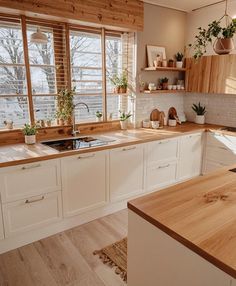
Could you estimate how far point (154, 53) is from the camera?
362 cm

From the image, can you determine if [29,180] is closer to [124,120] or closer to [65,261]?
[65,261]

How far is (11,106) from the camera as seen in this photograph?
110 inches

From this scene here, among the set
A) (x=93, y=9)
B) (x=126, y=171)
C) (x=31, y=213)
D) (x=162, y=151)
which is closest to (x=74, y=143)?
(x=126, y=171)

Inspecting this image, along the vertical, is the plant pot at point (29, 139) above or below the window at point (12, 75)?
below

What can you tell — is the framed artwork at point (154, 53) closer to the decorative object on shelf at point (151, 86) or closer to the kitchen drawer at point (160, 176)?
the decorative object on shelf at point (151, 86)

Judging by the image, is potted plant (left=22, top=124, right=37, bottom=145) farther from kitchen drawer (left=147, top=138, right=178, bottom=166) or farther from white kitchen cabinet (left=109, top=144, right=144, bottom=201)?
kitchen drawer (left=147, top=138, right=178, bottom=166)

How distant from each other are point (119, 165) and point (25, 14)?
6.49 feet

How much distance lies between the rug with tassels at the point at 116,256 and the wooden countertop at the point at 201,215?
1036 millimetres

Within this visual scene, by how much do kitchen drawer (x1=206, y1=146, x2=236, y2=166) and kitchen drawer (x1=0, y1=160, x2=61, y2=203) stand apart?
93.8 inches

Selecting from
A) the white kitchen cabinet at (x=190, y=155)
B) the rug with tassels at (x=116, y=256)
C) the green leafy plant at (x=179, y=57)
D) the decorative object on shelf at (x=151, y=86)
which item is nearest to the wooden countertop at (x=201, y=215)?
the rug with tassels at (x=116, y=256)

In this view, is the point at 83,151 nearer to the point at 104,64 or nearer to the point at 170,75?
the point at 104,64

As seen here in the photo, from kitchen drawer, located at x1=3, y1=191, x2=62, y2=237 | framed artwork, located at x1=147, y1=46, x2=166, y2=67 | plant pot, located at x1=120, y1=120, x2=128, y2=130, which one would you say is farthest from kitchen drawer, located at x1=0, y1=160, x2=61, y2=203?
framed artwork, located at x1=147, y1=46, x2=166, y2=67

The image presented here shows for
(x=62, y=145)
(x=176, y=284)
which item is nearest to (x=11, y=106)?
(x=62, y=145)

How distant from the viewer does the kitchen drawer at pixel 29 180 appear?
2.15 metres
